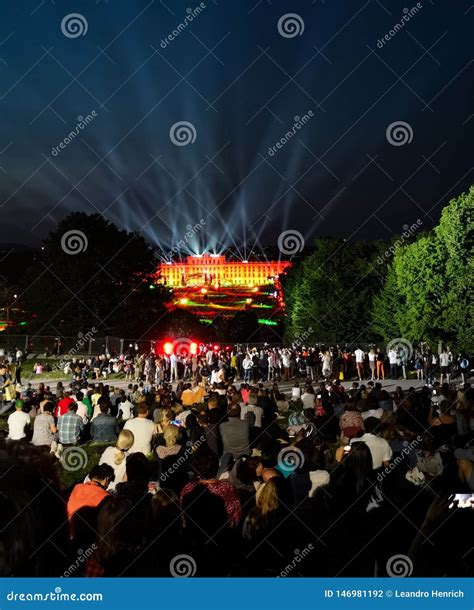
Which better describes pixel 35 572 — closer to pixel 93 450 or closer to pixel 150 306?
pixel 93 450

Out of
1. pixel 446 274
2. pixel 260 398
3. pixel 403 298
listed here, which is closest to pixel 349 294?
pixel 403 298

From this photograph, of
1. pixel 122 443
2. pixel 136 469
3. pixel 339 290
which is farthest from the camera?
pixel 339 290

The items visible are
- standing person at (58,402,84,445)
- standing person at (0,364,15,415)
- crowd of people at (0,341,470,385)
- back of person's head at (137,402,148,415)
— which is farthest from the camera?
crowd of people at (0,341,470,385)

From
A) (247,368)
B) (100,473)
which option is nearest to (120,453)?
(100,473)

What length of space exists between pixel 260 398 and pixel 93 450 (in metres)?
4.55

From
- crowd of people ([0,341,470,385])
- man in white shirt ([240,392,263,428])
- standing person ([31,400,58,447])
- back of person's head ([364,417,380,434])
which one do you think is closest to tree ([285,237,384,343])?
crowd of people ([0,341,470,385])

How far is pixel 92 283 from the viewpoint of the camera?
60688mm

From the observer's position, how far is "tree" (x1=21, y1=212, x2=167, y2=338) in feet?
195

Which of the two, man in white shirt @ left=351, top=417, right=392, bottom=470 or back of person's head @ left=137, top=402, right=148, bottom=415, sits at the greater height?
back of person's head @ left=137, top=402, right=148, bottom=415

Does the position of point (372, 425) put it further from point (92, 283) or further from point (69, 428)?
point (92, 283)

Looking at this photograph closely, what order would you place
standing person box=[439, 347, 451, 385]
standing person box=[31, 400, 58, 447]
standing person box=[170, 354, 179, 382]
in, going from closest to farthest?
standing person box=[31, 400, 58, 447] → standing person box=[439, 347, 451, 385] → standing person box=[170, 354, 179, 382]

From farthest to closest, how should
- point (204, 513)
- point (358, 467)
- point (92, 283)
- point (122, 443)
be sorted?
Result: 1. point (92, 283)
2. point (122, 443)
3. point (358, 467)
4. point (204, 513)

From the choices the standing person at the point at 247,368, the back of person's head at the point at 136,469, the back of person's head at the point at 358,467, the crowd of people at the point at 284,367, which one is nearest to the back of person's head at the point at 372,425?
the back of person's head at the point at 358,467

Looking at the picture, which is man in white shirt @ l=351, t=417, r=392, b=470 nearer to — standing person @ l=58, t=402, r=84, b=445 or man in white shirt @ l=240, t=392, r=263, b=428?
man in white shirt @ l=240, t=392, r=263, b=428
